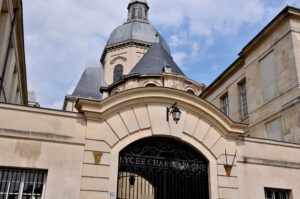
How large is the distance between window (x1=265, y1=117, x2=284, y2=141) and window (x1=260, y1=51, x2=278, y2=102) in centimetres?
111

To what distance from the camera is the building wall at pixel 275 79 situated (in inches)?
498

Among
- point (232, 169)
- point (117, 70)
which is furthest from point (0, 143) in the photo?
point (117, 70)

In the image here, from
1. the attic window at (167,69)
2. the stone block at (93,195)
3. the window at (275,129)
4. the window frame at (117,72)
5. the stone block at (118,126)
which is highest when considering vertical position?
the window frame at (117,72)

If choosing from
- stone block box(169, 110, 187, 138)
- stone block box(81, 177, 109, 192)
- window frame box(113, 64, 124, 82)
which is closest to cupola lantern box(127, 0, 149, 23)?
window frame box(113, 64, 124, 82)

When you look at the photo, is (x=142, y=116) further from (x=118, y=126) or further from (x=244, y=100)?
(x=244, y=100)

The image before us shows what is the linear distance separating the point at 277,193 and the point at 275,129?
4.65 metres

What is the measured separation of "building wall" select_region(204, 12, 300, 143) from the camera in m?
12.6

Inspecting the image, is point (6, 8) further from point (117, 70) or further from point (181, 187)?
point (117, 70)

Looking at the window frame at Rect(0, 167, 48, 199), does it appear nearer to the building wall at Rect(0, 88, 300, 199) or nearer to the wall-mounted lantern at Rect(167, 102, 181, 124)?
the building wall at Rect(0, 88, 300, 199)

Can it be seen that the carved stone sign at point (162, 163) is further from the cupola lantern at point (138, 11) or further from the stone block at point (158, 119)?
the cupola lantern at point (138, 11)

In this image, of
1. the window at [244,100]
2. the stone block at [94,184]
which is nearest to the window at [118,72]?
the window at [244,100]

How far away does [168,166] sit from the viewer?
28.2ft

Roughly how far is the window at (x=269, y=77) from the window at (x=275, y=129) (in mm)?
1109

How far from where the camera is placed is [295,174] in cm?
959
